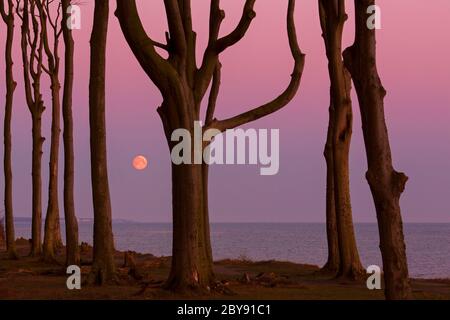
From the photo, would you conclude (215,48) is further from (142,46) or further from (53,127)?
(53,127)

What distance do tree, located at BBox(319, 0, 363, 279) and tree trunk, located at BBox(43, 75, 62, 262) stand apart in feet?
30.4

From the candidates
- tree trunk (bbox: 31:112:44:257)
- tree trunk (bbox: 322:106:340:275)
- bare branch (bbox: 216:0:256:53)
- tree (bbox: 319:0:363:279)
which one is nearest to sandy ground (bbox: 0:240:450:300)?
tree trunk (bbox: 322:106:340:275)

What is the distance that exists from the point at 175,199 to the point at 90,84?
4686mm

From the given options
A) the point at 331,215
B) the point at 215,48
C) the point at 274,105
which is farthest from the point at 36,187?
the point at 215,48

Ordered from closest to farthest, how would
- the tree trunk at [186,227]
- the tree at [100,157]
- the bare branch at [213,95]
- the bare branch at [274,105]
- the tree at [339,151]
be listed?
the tree trunk at [186,227] → the bare branch at [274,105] → the tree at [100,157] → the bare branch at [213,95] → the tree at [339,151]

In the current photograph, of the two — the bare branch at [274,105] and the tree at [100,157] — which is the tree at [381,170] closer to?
the bare branch at [274,105]

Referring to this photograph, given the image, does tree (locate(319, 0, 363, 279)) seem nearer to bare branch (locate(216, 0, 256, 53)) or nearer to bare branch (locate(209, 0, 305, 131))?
bare branch (locate(209, 0, 305, 131))

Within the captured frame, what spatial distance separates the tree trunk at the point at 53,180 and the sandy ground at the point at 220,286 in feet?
4.01

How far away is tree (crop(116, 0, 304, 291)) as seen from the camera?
A: 686 inches

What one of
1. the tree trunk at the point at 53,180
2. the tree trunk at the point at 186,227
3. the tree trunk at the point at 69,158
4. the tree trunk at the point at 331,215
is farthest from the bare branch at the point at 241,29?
the tree trunk at the point at 53,180

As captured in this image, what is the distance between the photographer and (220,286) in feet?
60.4

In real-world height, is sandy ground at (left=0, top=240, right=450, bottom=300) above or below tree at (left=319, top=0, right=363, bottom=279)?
below

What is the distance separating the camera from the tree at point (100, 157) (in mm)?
20188

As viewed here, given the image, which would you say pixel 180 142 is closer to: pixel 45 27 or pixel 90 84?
pixel 90 84
